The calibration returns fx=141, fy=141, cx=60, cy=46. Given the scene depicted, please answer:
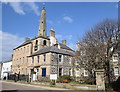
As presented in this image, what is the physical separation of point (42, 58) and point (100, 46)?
15.7 m

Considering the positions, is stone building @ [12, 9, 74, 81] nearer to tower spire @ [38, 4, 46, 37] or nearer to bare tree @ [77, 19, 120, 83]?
tower spire @ [38, 4, 46, 37]

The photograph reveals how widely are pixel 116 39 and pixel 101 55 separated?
12.6ft

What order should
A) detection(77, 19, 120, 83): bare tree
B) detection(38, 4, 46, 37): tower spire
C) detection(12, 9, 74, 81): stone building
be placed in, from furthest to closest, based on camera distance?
1. detection(38, 4, 46, 37): tower spire
2. detection(12, 9, 74, 81): stone building
3. detection(77, 19, 120, 83): bare tree

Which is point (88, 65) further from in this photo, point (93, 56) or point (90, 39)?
point (90, 39)

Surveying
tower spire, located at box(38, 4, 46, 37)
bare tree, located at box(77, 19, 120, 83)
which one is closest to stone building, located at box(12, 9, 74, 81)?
tower spire, located at box(38, 4, 46, 37)

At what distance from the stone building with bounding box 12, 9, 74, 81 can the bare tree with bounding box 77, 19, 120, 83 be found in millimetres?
5356

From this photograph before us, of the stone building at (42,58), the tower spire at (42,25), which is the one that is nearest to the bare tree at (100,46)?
the stone building at (42,58)

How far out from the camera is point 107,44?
21.1 meters

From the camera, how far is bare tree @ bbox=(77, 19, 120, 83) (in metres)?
20.3

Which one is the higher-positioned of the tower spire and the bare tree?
the tower spire

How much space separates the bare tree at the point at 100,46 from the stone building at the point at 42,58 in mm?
5356

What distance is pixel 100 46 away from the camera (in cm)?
2045

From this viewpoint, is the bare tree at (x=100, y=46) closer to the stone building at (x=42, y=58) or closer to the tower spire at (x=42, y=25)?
the stone building at (x=42, y=58)

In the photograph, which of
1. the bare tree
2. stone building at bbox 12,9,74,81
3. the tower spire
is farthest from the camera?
the tower spire
